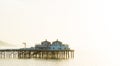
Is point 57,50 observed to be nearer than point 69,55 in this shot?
Yes

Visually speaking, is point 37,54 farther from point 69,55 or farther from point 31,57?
point 69,55

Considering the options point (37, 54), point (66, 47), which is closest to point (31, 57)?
point (37, 54)

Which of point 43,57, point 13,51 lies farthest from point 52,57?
point 13,51

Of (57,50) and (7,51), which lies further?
(7,51)

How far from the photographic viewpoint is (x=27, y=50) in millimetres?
80188

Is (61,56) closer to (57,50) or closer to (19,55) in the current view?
(57,50)

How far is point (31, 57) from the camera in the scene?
78688mm

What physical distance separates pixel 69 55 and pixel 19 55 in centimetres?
933

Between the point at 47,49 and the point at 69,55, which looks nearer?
the point at 47,49

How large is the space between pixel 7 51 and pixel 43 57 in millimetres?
7756

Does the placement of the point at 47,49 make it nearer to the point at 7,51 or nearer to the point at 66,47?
the point at 66,47

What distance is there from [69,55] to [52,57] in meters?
5.69

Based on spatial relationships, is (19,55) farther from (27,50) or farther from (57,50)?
(57,50)

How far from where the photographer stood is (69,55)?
83.3 meters
